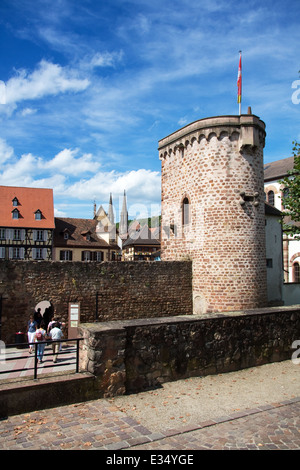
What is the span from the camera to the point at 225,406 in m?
7.51

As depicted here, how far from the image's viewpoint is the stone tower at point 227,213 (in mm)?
17656

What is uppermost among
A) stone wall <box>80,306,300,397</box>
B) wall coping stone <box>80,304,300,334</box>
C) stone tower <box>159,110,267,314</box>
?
stone tower <box>159,110,267,314</box>

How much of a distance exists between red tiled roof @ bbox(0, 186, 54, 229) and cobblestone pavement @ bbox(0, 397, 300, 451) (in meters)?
35.2

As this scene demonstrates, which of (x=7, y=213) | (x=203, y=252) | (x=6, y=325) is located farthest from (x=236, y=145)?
(x=7, y=213)

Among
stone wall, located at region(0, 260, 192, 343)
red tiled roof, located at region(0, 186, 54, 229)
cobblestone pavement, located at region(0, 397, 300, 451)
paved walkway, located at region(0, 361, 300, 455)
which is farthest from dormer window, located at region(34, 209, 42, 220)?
cobblestone pavement, located at region(0, 397, 300, 451)

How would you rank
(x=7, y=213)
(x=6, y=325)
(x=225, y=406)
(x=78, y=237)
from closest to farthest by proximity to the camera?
(x=225, y=406) → (x=6, y=325) → (x=7, y=213) → (x=78, y=237)

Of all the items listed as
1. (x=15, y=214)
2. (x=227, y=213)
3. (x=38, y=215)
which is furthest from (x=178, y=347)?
(x=15, y=214)

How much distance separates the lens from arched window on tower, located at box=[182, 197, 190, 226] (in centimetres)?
1968

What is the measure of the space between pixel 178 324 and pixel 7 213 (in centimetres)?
3517

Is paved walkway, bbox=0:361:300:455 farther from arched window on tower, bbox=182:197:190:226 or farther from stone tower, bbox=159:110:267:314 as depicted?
arched window on tower, bbox=182:197:190:226

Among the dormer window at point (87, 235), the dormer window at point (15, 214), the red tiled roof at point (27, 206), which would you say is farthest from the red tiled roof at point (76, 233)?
the dormer window at point (15, 214)

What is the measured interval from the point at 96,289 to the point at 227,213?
7079mm
